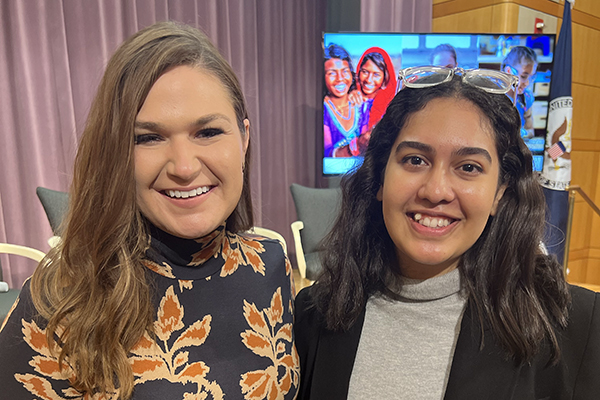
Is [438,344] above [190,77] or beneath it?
beneath

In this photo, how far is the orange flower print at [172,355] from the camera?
37.9 inches

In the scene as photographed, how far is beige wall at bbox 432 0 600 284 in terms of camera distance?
12.3 feet

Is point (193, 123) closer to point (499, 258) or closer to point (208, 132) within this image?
point (208, 132)

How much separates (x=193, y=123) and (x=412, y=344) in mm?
781

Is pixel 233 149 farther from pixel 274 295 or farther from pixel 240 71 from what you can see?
pixel 240 71

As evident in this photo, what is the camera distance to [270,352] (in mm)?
1117

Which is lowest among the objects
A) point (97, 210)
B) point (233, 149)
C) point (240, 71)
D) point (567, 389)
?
point (567, 389)

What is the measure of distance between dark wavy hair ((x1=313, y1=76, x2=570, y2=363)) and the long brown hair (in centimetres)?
51

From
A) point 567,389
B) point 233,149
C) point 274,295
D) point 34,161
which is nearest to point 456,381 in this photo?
point 567,389

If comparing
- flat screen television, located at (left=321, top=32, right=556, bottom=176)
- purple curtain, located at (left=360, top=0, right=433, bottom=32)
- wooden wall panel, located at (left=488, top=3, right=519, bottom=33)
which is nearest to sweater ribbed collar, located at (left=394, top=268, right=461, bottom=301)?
flat screen television, located at (left=321, top=32, right=556, bottom=176)

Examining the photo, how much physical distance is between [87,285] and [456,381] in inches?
35.4

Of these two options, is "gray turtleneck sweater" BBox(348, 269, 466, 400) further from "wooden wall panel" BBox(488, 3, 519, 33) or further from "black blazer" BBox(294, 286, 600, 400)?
"wooden wall panel" BBox(488, 3, 519, 33)

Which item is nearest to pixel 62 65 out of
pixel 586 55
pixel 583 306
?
pixel 583 306

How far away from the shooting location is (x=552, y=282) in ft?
3.33
